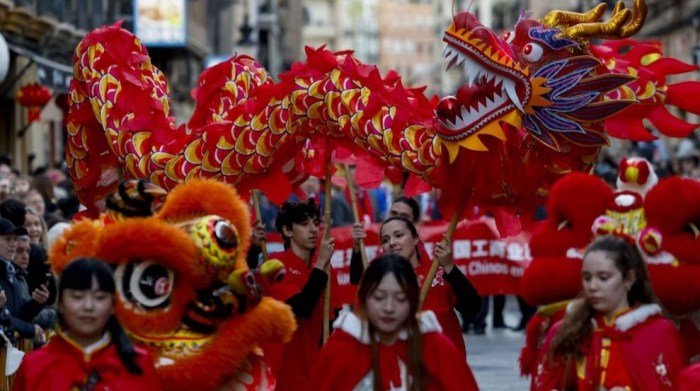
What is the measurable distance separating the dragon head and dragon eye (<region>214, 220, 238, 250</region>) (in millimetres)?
1798

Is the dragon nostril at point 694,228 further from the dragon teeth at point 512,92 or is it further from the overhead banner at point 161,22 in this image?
the overhead banner at point 161,22

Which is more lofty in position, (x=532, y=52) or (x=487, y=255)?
(x=532, y=52)

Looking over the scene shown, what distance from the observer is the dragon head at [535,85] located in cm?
865

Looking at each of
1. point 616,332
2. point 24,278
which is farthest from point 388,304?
point 24,278

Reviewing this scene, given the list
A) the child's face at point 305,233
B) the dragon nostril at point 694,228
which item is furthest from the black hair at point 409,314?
the child's face at point 305,233

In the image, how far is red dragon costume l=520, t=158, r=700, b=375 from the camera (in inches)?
289

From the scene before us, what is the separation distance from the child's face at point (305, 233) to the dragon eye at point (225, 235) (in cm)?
268

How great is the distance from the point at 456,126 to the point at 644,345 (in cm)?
212

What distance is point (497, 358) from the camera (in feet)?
52.3

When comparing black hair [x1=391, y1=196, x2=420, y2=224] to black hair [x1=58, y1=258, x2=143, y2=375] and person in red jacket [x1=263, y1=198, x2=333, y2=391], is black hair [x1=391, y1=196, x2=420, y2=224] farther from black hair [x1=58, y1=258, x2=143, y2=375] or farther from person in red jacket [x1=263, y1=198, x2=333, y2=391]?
black hair [x1=58, y1=258, x2=143, y2=375]

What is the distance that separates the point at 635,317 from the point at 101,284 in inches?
83.2

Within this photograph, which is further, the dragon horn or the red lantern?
the red lantern

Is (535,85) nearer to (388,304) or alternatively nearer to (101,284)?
(388,304)

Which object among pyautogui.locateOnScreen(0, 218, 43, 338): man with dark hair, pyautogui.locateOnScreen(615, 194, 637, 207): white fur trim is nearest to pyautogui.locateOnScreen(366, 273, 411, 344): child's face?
pyautogui.locateOnScreen(615, 194, 637, 207): white fur trim
